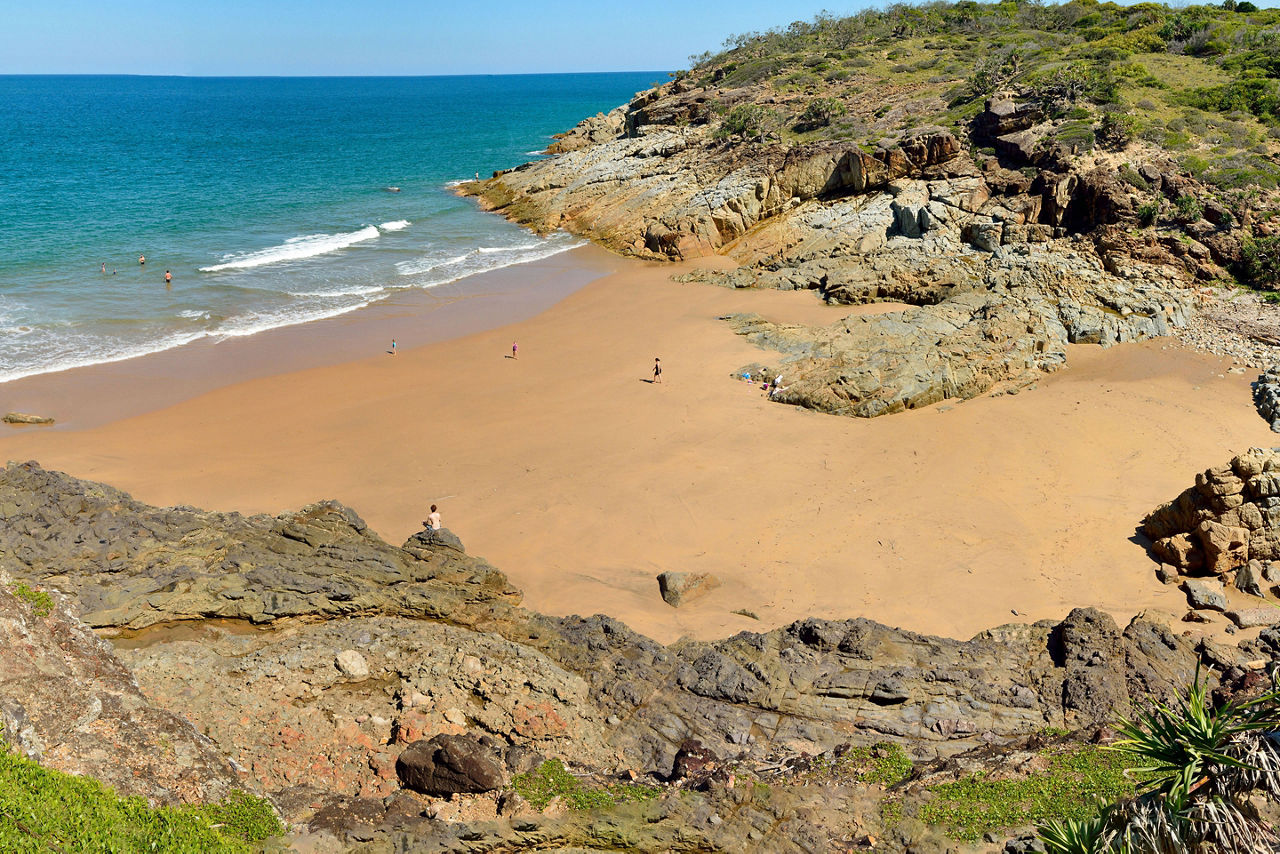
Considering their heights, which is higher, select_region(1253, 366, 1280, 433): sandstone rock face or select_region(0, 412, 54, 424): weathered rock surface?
select_region(0, 412, 54, 424): weathered rock surface

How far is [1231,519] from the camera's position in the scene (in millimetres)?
15539

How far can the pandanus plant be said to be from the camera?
565 centimetres

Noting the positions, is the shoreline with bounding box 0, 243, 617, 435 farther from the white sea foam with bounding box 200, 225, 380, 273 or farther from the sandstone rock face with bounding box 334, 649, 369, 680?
the sandstone rock face with bounding box 334, 649, 369, 680

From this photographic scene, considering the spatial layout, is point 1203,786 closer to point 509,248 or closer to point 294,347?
point 294,347

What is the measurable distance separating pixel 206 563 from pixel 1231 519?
1820 centimetres

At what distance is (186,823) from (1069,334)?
92.4 feet

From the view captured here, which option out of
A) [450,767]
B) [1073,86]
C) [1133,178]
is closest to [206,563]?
[450,767]

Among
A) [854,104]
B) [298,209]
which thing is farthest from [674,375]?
[298,209]

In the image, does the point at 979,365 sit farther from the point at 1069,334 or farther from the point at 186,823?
the point at 186,823

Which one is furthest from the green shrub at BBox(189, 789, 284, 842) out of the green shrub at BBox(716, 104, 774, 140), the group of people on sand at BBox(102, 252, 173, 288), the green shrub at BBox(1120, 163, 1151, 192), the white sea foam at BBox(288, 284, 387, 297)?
the green shrub at BBox(716, 104, 774, 140)

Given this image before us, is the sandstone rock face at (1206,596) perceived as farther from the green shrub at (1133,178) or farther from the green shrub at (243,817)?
the green shrub at (1133,178)

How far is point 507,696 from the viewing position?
34.5 feet

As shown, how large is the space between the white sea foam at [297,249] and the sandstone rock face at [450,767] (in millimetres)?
34983

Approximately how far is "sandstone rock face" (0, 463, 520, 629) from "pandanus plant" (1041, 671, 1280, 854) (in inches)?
362
